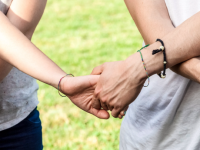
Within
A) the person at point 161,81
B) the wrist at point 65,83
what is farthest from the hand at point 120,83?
the wrist at point 65,83

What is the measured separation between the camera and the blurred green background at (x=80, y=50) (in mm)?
3182

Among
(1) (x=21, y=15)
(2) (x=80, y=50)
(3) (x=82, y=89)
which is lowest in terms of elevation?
(2) (x=80, y=50)

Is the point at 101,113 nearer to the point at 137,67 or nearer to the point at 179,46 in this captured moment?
the point at 137,67

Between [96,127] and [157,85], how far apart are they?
6.42 feet

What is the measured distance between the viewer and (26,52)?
1.33 metres

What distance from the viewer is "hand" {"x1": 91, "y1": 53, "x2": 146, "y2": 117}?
1.27 metres

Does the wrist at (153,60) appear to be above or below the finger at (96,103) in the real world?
above

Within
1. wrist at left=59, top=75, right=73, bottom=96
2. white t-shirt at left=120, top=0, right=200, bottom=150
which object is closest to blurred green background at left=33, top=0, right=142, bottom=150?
white t-shirt at left=120, top=0, right=200, bottom=150

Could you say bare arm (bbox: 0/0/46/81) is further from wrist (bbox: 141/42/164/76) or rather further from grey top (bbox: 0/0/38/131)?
wrist (bbox: 141/42/164/76)

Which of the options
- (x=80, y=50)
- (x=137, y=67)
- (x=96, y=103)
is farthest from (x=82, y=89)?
(x=80, y=50)

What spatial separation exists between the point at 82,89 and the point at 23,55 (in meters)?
0.34

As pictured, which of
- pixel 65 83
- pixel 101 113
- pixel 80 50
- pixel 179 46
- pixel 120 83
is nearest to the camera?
pixel 179 46

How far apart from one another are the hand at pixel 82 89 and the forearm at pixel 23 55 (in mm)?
60

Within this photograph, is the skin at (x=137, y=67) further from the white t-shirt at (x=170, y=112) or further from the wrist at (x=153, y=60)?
the white t-shirt at (x=170, y=112)
